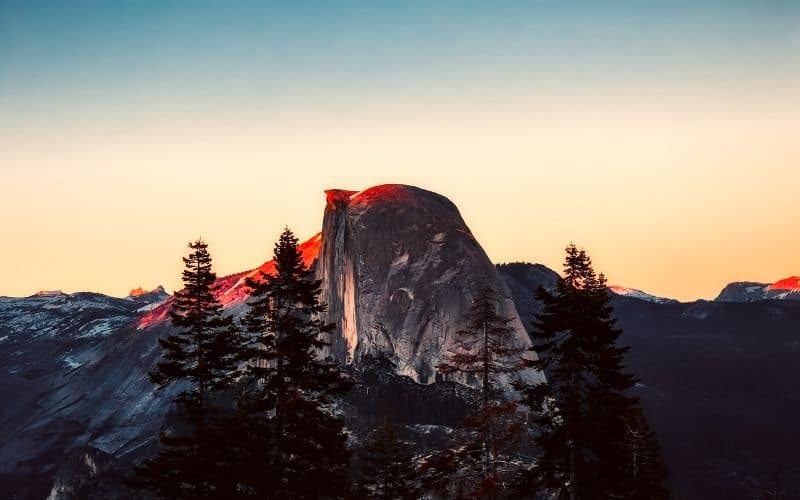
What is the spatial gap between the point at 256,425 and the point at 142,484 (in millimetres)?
7483

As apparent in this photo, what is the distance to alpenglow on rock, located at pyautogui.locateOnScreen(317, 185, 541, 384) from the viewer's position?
82.5m

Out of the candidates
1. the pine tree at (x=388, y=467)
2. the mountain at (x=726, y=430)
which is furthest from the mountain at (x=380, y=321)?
the mountain at (x=726, y=430)

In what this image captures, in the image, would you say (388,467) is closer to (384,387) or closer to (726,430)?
(384,387)

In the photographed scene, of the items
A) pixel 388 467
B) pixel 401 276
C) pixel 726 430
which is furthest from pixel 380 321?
pixel 726 430

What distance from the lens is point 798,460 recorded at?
134 meters

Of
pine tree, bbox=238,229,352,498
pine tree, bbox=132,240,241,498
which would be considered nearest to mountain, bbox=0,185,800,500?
pine tree, bbox=132,240,241,498

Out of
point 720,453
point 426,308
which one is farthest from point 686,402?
point 426,308

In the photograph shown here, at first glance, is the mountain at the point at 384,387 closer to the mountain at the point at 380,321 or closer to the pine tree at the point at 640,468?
the mountain at the point at 380,321

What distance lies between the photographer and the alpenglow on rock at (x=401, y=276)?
3248 inches

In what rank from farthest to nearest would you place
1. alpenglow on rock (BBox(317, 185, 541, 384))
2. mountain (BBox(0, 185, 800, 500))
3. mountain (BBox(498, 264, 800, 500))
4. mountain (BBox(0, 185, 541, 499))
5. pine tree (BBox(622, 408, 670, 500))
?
1. mountain (BBox(498, 264, 800, 500))
2. alpenglow on rock (BBox(317, 185, 541, 384))
3. mountain (BBox(0, 185, 800, 500))
4. mountain (BBox(0, 185, 541, 499))
5. pine tree (BBox(622, 408, 670, 500))

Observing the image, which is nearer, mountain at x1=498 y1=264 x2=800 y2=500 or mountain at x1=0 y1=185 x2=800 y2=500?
mountain at x1=0 y1=185 x2=800 y2=500

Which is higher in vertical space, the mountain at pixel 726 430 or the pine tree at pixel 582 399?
the pine tree at pixel 582 399

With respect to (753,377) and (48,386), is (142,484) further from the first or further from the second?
(753,377)

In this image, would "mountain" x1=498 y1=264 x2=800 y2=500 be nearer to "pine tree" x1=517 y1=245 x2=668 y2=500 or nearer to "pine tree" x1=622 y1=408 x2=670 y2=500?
"pine tree" x1=622 y1=408 x2=670 y2=500
